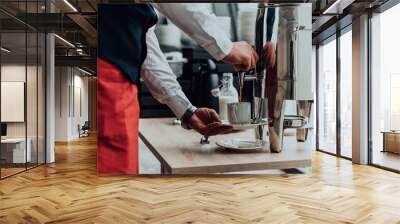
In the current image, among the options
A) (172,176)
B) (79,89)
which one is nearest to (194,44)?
(172,176)

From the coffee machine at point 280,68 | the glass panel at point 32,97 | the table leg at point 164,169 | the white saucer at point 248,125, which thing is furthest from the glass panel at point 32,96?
the coffee machine at point 280,68

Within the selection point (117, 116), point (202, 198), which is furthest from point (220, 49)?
point (202, 198)

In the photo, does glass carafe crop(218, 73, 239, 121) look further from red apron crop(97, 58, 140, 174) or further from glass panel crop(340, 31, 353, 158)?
glass panel crop(340, 31, 353, 158)

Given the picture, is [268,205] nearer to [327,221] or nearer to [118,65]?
[327,221]

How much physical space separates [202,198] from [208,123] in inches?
53.2

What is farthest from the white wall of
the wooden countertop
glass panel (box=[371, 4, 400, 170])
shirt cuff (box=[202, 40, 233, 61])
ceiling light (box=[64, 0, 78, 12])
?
glass panel (box=[371, 4, 400, 170])

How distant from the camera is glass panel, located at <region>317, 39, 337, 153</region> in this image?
825cm

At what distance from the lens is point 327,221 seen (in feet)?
10.8

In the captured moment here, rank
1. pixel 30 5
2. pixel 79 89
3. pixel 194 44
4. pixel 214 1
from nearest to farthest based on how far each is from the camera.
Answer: pixel 194 44 < pixel 214 1 < pixel 30 5 < pixel 79 89

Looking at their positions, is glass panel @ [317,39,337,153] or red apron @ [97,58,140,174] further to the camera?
glass panel @ [317,39,337,153]

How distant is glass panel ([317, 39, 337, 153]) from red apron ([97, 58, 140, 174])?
191 inches

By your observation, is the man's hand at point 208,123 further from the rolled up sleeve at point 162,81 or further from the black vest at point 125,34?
the black vest at point 125,34

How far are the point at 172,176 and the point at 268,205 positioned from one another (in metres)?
1.96

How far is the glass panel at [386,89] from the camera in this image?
6145mm
